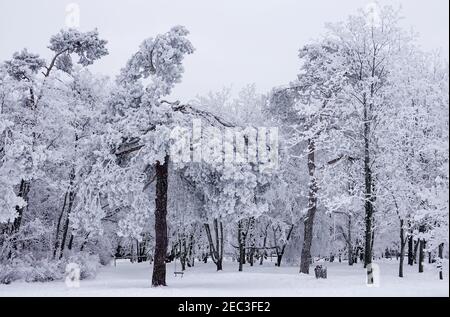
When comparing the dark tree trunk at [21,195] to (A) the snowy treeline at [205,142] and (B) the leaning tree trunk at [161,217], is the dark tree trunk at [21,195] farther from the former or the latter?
(B) the leaning tree trunk at [161,217]

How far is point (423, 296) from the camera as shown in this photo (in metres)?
12.6

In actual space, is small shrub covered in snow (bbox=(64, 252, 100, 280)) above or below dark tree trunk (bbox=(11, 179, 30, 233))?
below

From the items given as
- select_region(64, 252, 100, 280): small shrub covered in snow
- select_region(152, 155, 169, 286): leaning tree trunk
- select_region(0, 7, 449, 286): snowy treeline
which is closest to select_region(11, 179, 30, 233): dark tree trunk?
select_region(0, 7, 449, 286): snowy treeline

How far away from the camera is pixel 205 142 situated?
17141mm

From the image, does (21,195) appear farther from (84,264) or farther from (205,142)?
(205,142)

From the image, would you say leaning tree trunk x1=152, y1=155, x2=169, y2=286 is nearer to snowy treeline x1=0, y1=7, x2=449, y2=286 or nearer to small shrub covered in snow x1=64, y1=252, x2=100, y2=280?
snowy treeline x1=0, y1=7, x2=449, y2=286

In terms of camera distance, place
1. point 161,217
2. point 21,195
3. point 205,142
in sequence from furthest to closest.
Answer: point 21,195 < point 161,217 < point 205,142

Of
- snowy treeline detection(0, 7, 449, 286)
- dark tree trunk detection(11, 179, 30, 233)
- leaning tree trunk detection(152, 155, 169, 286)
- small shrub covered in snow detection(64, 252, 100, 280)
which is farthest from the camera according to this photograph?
small shrub covered in snow detection(64, 252, 100, 280)

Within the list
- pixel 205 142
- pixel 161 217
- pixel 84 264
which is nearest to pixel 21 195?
pixel 84 264

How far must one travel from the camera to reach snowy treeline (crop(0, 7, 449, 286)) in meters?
17.1

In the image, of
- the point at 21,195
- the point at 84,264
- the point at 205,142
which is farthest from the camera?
the point at 84,264

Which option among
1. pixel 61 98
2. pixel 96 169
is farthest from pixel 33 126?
pixel 96 169

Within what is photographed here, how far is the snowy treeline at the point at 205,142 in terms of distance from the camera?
56.1 ft
